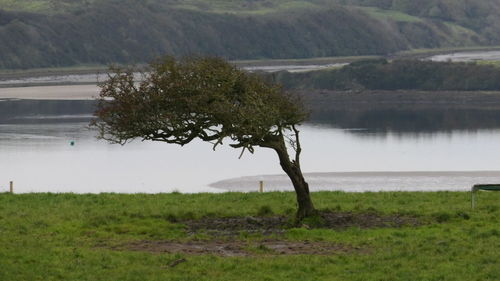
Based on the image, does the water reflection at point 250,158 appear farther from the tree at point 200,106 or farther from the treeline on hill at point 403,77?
the treeline on hill at point 403,77

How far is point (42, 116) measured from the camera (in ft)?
380

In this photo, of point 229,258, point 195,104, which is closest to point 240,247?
point 229,258

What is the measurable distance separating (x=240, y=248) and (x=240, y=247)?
0.07 meters

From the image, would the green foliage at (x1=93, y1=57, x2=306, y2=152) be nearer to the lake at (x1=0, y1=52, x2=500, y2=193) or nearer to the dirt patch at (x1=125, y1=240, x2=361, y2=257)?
the dirt patch at (x1=125, y1=240, x2=361, y2=257)

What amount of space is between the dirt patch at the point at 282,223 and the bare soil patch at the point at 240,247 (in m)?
1.72

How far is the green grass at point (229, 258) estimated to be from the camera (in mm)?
22266

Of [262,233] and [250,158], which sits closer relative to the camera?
[262,233]

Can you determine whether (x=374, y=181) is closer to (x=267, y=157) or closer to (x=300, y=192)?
(x=267, y=157)

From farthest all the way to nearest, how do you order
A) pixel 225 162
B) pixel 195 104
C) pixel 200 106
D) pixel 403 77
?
pixel 403 77
pixel 225 162
pixel 200 106
pixel 195 104

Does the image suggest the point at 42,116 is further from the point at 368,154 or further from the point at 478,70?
the point at 478,70

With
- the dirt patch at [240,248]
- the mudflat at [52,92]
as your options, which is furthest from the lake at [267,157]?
the dirt patch at [240,248]

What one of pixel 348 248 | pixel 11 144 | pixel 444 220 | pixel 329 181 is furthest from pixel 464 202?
pixel 11 144

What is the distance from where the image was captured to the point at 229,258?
2400 cm

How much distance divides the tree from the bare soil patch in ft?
10.5
